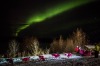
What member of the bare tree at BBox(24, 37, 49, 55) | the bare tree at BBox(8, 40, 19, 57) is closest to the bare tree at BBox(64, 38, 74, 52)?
the bare tree at BBox(24, 37, 49, 55)

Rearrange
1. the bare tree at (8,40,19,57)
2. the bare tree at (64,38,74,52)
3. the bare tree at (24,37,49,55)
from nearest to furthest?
1. the bare tree at (8,40,19,57)
2. the bare tree at (24,37,49,55)
3. the bare tree at (64,38,74,52)

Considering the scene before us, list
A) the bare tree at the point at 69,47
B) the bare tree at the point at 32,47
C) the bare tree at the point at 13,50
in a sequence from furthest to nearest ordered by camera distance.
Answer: the bare tree at the point at 69,47 → the bare tree at the point at 32,47 → the bare tree at the point at 13,50

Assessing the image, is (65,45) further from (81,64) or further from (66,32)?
(81,64)

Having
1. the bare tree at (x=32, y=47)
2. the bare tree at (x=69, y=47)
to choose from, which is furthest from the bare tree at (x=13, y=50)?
the bare tree at (x=69, y=47)

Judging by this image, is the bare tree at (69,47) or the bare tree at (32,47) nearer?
the bare tree at (32,47)

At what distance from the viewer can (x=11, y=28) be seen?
2408cm

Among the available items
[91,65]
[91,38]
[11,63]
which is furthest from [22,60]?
[91,38]

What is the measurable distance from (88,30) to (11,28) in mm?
8136

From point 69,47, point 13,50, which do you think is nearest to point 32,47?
point 13,50

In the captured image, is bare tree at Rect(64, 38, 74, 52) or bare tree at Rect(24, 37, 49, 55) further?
bare tree at Rect(64, 38, 74, 52)

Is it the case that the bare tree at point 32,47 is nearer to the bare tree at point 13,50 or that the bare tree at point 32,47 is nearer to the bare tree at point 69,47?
the bare tree at point 13,50

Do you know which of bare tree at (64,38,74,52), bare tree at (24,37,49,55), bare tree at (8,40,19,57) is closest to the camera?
bare tree at (8,40,19,57)

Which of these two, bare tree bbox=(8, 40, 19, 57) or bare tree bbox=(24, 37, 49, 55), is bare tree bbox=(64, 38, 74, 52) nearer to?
bare tree bbox=(24, 37, 49, 55)

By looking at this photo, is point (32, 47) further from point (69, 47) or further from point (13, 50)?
point (69, 47)
